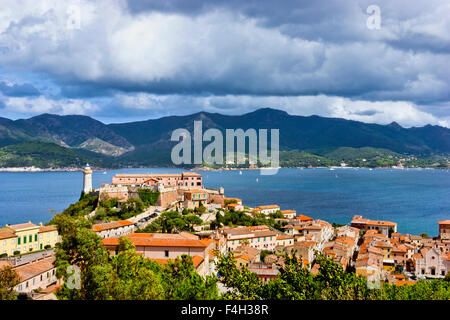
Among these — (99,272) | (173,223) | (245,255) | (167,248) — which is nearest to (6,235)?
(167,248)

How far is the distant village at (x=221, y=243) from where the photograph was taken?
2792 cm

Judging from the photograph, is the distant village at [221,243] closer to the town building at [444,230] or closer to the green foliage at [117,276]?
the town building at [444,230]

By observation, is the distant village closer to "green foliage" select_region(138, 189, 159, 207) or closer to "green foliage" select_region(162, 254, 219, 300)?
"green foliage" select_region(138, 189, 159, 207)

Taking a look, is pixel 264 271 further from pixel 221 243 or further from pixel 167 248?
pixel 167 248

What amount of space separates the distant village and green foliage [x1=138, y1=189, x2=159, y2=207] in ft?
1.16

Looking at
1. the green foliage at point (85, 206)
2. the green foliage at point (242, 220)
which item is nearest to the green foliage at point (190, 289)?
the green foliage at point (242, 220)

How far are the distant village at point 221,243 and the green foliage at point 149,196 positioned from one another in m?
0.35

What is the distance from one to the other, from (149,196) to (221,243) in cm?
1487

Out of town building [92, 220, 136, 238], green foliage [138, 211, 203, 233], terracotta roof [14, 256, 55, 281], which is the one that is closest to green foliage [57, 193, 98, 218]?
town building [92, 220, 136, 238]

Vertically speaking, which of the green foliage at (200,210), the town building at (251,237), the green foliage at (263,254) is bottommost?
the green foliage at (263,254)

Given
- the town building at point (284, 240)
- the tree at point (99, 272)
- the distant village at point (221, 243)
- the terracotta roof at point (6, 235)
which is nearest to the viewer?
the tree at point (99, 272)

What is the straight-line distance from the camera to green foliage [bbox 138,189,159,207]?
46.3 meters

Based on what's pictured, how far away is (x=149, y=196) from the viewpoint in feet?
152
